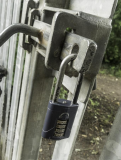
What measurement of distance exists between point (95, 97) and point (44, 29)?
4506mm

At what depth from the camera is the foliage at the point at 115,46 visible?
7.96 metres

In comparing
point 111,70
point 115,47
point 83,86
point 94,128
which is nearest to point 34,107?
point 83,86

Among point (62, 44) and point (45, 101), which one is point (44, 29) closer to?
point (62, 44)

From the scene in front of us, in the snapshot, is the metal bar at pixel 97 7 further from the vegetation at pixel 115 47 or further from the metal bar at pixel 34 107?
the vegetation at pixel 115 47

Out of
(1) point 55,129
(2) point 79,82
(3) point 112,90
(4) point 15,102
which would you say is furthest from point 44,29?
(3) point 112,90

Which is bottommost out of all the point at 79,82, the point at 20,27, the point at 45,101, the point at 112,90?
the point at 112,90

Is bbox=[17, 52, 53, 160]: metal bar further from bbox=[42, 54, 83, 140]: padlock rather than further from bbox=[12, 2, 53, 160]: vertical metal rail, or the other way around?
bbox=[42, 54, 83, 140]: padlock

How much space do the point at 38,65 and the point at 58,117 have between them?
0.30m

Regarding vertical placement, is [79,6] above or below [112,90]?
above

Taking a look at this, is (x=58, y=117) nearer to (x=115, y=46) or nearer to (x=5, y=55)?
(x=5, y=55)

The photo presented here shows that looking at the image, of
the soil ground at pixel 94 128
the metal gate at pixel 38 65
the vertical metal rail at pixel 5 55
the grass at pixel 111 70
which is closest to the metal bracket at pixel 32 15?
the metal gate at pixel 38 65

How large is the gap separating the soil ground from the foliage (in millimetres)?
3431

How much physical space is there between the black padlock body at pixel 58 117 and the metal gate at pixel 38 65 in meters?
0.08

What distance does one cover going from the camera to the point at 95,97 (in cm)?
496
